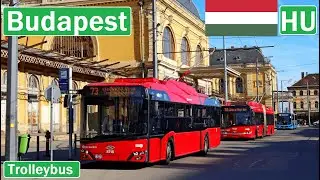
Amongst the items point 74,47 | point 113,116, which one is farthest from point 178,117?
point 74,47

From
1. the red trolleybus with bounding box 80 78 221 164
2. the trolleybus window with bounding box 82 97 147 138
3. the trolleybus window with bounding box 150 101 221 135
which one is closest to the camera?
the trolleybus window with bounding box 82 97 147 138

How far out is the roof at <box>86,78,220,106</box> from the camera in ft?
52.5

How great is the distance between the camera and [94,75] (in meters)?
42.1

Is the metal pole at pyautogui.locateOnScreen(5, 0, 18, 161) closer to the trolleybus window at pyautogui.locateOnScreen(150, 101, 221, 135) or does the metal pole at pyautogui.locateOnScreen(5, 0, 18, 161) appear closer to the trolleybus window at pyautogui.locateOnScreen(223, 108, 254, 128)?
the trolleybus window at pyautogui.locateOnScreen(150, 101, 221, 135)

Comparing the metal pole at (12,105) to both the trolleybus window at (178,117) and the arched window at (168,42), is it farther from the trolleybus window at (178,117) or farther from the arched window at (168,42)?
the arched window at (168,42)

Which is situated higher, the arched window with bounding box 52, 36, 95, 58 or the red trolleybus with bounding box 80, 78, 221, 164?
the arched window with bounding box 52, 36, 95, 58

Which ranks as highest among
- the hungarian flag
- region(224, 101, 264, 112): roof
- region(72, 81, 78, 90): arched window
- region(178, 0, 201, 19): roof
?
region(178, 0, 201, 19): roof

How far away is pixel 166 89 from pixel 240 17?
13.2 meters

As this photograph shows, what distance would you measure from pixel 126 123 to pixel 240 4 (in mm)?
11212

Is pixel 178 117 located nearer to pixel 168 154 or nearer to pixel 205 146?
pixel 168 154

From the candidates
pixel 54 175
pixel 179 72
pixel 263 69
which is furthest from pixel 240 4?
pixel 263 69

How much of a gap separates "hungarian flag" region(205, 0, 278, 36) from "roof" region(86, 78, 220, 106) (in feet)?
35.4

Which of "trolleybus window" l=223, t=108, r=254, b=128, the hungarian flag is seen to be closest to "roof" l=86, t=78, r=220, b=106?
the hungarian flag

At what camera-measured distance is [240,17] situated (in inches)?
175
